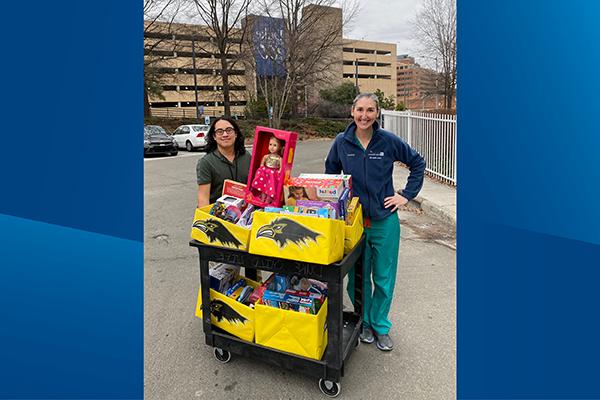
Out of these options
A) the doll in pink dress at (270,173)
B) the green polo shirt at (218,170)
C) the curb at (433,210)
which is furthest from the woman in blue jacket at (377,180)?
the curb at (433,210)

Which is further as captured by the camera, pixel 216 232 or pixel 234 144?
pixel 234 144

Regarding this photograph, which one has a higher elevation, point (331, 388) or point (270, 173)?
point (270, 173)

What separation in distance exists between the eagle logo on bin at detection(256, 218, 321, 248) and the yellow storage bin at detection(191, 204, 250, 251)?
0.55 ft

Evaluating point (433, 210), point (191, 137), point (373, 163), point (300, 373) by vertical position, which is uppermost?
point (191, 137)

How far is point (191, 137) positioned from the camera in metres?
22.7

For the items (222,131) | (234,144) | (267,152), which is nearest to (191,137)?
(234,144)

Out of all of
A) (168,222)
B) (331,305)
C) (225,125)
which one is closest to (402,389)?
(331,305)

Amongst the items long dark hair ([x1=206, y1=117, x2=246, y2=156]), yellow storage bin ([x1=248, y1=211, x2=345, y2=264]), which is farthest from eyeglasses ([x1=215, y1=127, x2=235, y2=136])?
yellow storage bin ([x1=248, y1=211, x2=345, y2=264])

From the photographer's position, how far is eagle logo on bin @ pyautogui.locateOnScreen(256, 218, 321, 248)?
240 centimetres

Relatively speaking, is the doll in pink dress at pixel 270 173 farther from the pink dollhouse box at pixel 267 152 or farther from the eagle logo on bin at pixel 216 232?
the eagle logo on bin at pixel 216 232

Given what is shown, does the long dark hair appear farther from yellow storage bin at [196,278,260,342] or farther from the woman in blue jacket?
yellow storage bin at [196,278,260,342]

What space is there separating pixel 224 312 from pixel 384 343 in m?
1.23

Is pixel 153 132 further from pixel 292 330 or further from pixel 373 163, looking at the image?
pixel 292 330

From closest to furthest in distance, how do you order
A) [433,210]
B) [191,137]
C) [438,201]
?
[433,210] → [438,201] → [191,137]
